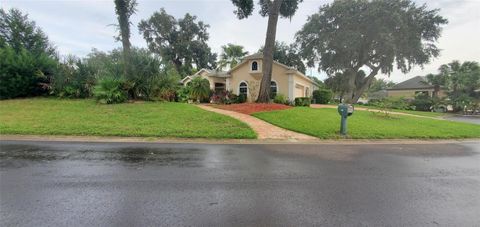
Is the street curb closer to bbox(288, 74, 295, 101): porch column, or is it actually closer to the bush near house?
the bush near house

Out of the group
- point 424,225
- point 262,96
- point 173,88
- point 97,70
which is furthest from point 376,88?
point 424,225

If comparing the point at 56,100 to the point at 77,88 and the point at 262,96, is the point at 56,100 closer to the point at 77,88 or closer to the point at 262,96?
the point at 77,88

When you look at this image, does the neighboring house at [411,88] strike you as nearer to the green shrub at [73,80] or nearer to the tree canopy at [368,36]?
the tree canopy at [368,36]

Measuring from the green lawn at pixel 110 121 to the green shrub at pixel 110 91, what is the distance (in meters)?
0.71

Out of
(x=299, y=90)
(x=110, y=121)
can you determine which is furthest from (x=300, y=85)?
(x=110, y=121)

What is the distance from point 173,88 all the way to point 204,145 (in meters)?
12.6

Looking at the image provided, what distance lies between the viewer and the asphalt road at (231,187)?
3.01m

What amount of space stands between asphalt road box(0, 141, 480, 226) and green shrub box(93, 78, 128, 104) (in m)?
8.76

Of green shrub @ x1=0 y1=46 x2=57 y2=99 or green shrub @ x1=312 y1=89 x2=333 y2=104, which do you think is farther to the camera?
green shrub @ x1=312 y1=89 x2=333 y2=104

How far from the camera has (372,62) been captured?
3409cm

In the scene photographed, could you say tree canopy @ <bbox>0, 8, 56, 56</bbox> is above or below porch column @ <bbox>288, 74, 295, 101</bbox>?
above

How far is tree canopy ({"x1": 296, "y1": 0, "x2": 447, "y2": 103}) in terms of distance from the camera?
96.0 feet

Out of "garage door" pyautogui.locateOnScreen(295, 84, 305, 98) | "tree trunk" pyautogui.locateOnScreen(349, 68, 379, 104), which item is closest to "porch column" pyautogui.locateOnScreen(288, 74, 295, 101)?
"garage door" pyautogui.locateOnScreen(295, 84, 305, 98)

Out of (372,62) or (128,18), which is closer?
(128,18)
